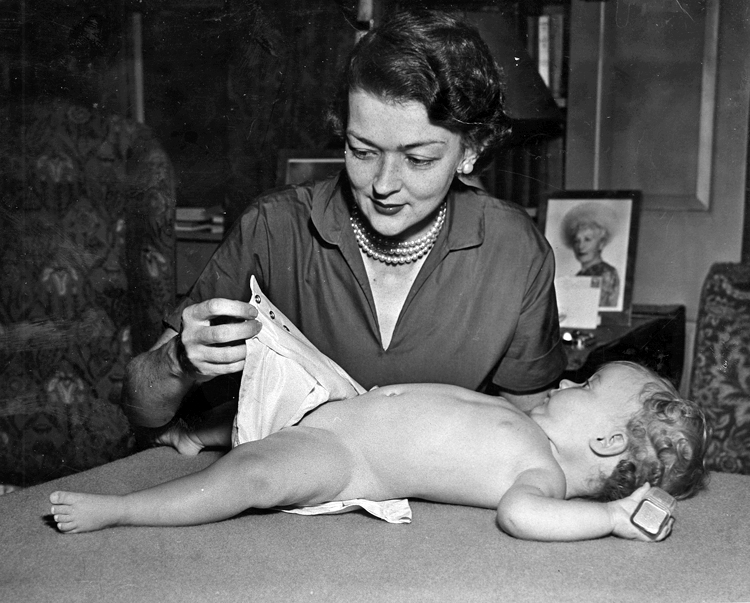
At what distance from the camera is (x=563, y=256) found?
2.12 m

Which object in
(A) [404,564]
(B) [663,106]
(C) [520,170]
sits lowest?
(A) [404,564]

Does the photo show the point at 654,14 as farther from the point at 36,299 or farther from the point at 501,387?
the point at 36,299

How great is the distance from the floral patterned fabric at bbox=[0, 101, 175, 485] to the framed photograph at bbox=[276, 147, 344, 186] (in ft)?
1.69

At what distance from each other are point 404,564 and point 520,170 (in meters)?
1.46

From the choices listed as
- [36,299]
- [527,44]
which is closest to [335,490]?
[36,299]

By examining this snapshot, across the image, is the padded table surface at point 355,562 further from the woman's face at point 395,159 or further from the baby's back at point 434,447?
the woman's face at point 395,159

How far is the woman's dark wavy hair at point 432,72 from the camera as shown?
3.74 ft

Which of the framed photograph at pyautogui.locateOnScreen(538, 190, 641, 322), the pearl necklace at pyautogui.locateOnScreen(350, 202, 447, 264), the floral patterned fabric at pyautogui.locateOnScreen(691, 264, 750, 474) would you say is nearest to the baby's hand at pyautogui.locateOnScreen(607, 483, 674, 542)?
the pearl necklace at pyautogui.locateOnScreen(350, 202, 447, 264)

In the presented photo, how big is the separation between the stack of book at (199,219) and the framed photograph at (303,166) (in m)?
0.46

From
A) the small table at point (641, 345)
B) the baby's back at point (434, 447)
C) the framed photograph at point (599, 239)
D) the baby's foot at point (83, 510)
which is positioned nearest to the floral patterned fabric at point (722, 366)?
the small table at point (641, 345)

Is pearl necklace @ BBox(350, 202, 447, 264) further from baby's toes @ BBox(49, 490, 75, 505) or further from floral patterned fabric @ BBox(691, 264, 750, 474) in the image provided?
floral patterned fabric @ BBox(691, 264, 750, 474)

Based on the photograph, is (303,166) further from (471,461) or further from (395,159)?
(471,461)

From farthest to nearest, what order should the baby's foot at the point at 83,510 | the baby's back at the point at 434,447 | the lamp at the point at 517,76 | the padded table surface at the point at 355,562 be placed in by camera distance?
the lamp at the point at 517,76, the baby's back at the point at 434,447, the baby's foot at the point at 83,510, the padded table surface at the point at 355,562

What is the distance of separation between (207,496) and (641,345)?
130cm
